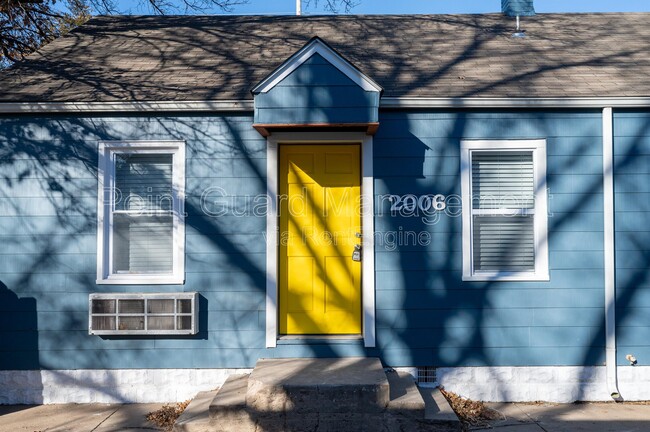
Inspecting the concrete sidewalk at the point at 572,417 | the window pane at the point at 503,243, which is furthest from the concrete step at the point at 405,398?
the window pane at the point at 503,243

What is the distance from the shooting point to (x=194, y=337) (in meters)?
5.54

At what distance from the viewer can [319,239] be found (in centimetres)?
576

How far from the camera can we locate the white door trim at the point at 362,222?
5535 millimetres

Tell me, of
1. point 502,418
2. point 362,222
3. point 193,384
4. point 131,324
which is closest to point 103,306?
point 131,324

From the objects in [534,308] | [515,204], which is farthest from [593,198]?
[534,308]

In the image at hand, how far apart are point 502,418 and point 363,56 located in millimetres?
4510

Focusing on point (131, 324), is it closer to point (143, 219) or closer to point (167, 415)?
point (167, 415)

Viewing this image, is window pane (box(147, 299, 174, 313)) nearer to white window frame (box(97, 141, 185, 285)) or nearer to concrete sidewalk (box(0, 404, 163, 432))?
white window frame (box(97, 141, 185, 285))

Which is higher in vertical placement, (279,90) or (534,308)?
(279,90)

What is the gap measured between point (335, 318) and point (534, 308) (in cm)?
209

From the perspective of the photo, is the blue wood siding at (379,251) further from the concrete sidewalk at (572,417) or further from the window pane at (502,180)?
the concrete sidewalk at (572,417)

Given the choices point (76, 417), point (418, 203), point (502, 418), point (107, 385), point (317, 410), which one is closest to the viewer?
point (317, 410)

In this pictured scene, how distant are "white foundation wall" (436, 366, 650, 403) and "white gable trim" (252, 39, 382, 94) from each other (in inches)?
120

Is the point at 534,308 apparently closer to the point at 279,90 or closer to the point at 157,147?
the point at 279,90
